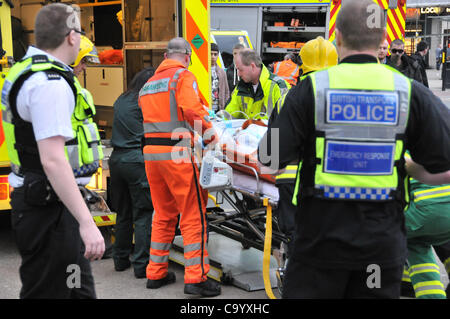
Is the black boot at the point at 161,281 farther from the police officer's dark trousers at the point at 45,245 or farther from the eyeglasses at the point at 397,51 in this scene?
the eyeglasses at the point at 397,51

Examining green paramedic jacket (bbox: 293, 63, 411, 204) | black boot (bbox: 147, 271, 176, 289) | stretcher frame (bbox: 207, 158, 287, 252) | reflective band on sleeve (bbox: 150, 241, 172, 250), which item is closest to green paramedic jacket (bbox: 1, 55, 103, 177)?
green paramedic jacket (bbox: 293, 63, 411, 204)

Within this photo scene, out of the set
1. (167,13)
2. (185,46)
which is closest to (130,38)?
(167,13)

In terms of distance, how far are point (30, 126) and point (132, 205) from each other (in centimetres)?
271

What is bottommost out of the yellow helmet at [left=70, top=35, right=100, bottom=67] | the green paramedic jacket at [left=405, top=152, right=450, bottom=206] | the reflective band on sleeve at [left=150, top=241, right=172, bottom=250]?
the reflective band on sleeve at [left=150, top=241, right=172, bottom=250]

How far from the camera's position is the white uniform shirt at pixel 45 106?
252 cm

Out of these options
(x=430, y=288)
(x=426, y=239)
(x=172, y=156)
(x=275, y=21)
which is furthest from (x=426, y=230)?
(x=275, y=21)

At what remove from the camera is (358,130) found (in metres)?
2.38

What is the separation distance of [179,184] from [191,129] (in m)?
0.40

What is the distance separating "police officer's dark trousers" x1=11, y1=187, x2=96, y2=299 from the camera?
8.80 ft

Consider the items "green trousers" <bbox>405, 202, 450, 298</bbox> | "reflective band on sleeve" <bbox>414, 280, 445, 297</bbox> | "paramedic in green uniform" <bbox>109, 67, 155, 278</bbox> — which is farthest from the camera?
"paramedic in green uniform" <bbox>109, 67, 155, 278</bbox>

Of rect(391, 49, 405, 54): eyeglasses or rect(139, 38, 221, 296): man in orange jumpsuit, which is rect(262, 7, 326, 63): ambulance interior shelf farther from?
rect(139, 38, 221, 296): man in orange jumpsuit

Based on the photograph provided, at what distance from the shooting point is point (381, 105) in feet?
7.78

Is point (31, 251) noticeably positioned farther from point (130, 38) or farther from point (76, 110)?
point (130, 38)

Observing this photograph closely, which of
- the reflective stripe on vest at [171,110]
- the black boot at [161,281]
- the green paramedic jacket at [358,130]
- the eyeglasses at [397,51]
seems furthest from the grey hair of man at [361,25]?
the eyeglasses at [397,51]
